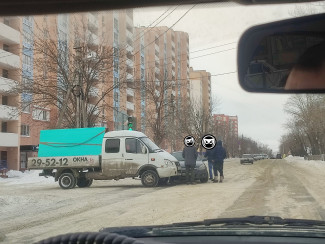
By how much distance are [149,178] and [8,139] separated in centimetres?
2325

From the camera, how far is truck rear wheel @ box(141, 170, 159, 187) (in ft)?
46.6

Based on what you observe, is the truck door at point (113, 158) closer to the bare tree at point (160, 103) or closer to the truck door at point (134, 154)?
the truck door at point (134, 154)

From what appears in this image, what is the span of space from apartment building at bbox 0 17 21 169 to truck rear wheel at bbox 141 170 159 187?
5974mm

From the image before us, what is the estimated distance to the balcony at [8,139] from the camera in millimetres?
33562

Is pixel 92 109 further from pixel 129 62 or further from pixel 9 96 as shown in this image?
pixel 9 96

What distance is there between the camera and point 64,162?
14938 mm

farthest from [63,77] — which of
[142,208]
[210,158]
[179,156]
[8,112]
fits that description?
[142,208]

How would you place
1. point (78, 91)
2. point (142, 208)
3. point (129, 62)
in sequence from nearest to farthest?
point (142, 208) → point (129, 62) → point (78, 91)

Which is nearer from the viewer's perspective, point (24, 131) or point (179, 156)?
point (179, 156)

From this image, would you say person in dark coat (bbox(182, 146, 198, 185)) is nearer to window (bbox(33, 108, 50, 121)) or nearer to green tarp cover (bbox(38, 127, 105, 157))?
green tarp cover (bbox(38, 127, 105, 157))

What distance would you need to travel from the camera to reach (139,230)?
3027mm

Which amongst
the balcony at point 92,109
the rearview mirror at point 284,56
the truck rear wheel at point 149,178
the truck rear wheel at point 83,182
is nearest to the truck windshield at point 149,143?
the truck rear wheel at point 149,178

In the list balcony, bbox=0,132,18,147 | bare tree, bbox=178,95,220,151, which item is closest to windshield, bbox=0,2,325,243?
bare tree, bbox=178,95,220,151

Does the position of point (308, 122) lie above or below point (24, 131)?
below
